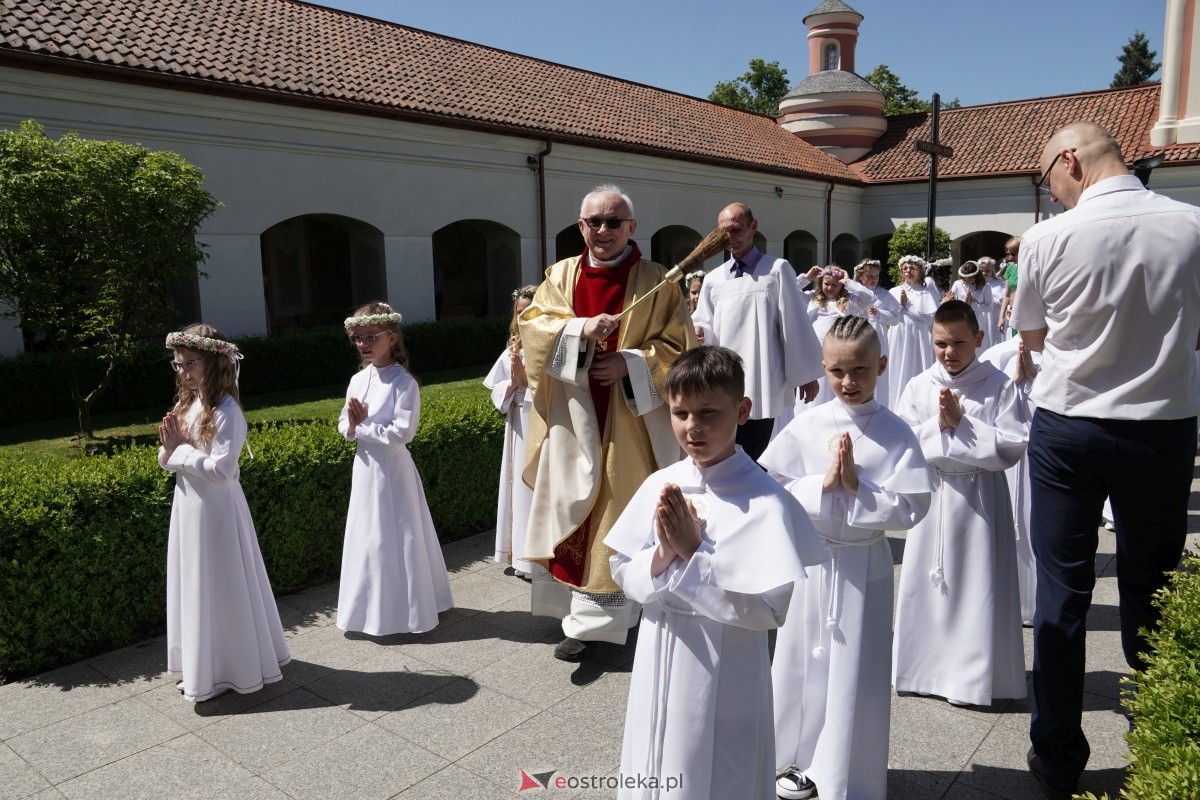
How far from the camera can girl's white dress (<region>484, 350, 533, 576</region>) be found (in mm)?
5566

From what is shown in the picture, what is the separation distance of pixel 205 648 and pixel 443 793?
1511mm

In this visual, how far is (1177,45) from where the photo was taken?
20641 mm

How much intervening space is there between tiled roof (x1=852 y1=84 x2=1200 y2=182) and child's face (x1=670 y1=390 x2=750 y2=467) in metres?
29.5

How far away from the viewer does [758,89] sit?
56.4 metres

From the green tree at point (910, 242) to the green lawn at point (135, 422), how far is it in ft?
64.8

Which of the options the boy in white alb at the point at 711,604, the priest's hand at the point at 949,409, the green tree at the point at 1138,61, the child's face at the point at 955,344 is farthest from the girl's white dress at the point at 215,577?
the green tree at the point at 1138,61

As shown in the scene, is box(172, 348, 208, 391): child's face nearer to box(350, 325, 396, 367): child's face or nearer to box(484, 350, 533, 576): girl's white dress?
box(350, 325, 396, 367): child's face

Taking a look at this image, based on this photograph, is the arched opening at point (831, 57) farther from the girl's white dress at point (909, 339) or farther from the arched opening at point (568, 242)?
the girl's white dress at point (909, 339)

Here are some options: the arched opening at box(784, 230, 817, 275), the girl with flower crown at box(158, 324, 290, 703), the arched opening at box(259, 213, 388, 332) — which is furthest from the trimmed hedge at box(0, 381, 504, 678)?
the arched opening at box(784, 230, 817, 275)

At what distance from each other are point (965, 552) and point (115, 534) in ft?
15.0

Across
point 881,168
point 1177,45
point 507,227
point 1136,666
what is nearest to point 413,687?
point 1136,666

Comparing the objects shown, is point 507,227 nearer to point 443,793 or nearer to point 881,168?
point 443,793

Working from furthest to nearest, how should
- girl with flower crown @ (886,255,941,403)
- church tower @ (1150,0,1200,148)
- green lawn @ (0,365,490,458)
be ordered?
church tower @ (1150,0,1200,148) → girl with flower crown @ (886,255,941,403) → green lawn @ (0,365,490,458)

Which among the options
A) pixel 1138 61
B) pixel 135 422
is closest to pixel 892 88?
pixel 1138 61
